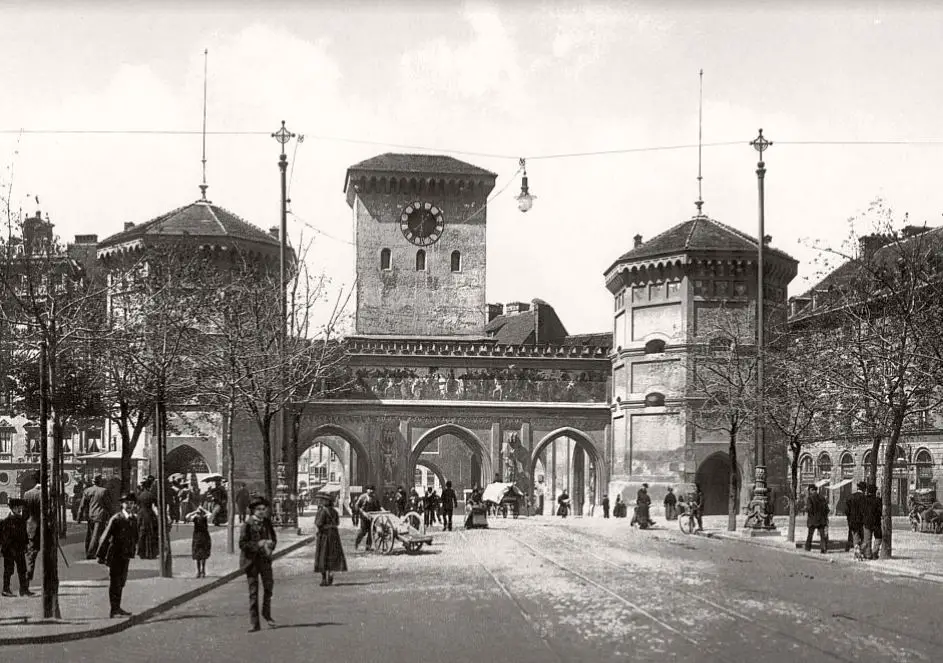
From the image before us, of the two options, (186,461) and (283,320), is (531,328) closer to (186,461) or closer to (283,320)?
(186,461)

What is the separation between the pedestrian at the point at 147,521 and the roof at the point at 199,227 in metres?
30.6

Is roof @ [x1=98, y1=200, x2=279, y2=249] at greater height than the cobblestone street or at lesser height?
greater

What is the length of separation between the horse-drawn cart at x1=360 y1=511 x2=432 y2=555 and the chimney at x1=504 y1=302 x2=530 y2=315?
70330 mm

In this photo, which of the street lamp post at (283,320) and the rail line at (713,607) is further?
the street lamp post at (283,320)

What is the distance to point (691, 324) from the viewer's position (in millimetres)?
55844

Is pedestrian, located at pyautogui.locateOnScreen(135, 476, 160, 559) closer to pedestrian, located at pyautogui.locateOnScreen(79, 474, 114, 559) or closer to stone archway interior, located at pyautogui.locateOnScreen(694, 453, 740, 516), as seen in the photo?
pedestrian, located at pyautogui.locateOnScreen(79, 474, 114, 559)

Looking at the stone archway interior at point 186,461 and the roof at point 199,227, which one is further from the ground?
the roof at point 199,227

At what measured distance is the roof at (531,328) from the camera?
290ft

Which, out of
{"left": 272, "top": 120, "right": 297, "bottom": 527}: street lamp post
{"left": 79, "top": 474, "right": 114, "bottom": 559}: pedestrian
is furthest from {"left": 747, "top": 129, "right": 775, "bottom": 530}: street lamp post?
{"left": 79, "top": 474, "right": 114, "bottom": 559}: pedestrian

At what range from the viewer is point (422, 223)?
2761 inches

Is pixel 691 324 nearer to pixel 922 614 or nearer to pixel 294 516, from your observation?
pixel 294 516

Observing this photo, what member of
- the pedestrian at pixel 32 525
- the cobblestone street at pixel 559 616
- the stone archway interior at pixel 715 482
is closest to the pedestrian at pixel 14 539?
the pedestrian at pixel 32 525

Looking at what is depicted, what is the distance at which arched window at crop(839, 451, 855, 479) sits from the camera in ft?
191

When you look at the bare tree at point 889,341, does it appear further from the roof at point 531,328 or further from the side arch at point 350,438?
the roof at point 531,328
